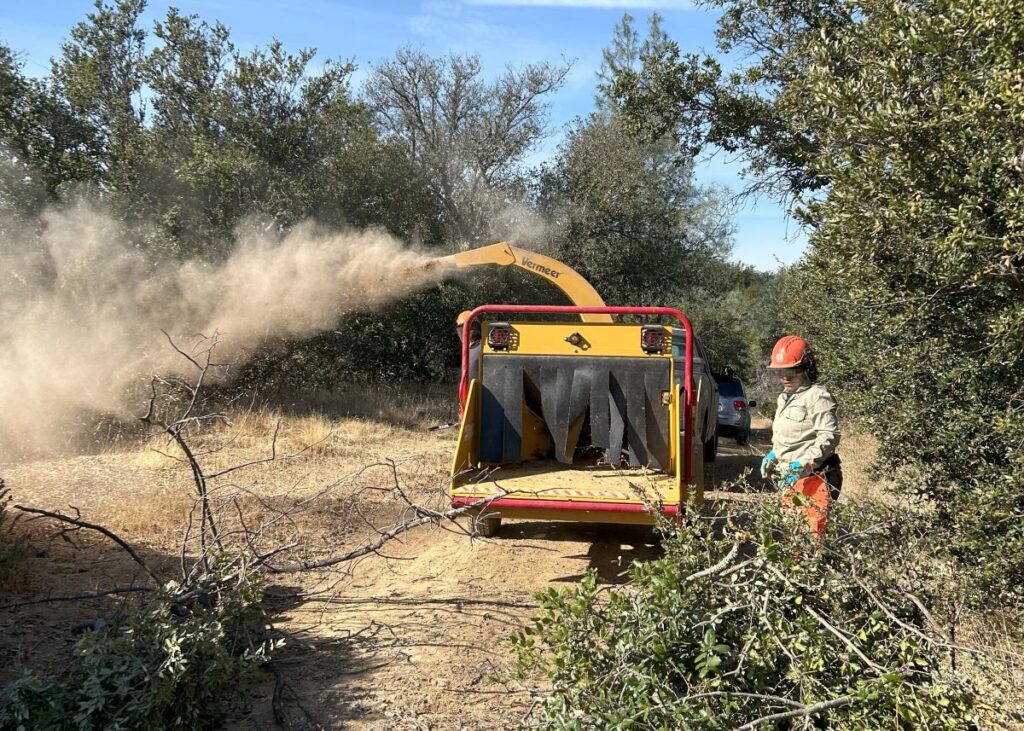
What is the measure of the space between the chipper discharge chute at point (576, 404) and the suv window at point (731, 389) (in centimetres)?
783

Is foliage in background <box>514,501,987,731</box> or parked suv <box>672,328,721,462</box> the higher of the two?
parked suv <box>672,328,721,462</box>

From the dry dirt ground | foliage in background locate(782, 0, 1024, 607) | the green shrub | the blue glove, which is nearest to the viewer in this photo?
the green shrub

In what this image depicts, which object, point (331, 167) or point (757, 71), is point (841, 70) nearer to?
point (757, 71)

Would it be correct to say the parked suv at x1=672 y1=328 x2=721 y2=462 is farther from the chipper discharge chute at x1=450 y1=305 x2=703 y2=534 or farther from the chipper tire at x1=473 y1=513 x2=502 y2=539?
the chipper tire at x1=473 y1=513 x2=502 y2=539

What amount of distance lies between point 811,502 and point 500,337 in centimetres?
352

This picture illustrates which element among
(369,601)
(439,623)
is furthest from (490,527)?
(439,623)

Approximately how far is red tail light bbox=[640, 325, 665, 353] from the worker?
107cm

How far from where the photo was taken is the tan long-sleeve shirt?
5.47 metres

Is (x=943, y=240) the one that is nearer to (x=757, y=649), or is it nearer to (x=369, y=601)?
(x=757, y=649)

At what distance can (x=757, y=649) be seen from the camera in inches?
134

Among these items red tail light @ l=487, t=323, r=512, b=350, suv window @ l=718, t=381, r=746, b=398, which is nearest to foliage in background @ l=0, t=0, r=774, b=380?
suv window @ l=718, t=381, r=746, b=398

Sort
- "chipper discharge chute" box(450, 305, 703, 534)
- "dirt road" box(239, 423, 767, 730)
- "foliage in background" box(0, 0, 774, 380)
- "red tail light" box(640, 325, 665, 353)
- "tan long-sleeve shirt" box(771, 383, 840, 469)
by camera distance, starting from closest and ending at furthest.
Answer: "dirt road" box(239, 423, 767, 730) < "tan long-sleeve shirt" box(771, 383, 840, 469) < "chipper discharge chute" box(450, 305, 703, 534) < "red tail light" box(640, 325, 665, 353) < "foliage in background" box(0, 0, 774, 380)

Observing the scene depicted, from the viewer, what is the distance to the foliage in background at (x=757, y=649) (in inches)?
121

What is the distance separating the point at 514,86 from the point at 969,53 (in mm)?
17201
